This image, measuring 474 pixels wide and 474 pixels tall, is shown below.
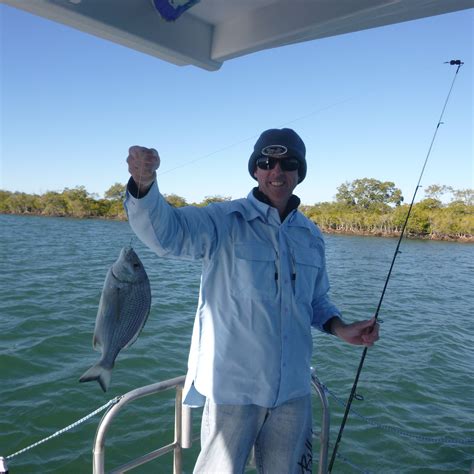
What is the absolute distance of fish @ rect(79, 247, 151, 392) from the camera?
201cm

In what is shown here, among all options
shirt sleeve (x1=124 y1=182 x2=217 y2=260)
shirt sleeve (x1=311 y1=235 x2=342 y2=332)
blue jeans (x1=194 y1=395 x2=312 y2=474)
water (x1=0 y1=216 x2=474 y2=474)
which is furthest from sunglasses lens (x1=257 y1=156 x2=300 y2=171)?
water (x1=0 y1=216 x2=474 y2=474)

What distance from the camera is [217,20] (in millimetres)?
2846

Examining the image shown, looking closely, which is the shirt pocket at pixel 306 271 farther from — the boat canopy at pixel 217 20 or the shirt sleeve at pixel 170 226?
the boat canopy at pixel 217 20

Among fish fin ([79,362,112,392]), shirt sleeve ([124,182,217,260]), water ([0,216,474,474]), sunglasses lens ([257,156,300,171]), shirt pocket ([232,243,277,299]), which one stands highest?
sunglasses lens ([257,156,300,171])

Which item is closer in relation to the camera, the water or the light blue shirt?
the light blue shirt

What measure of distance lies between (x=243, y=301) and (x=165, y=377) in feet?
18.2

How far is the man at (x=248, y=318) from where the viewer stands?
207cm

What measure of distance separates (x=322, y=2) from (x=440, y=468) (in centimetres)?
583

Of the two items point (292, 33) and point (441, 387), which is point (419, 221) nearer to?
point (441, 387)

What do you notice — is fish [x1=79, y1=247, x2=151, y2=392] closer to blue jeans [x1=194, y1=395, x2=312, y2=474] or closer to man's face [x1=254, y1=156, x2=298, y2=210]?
blue jeans [x1=194, y1=395, x2=312, y2=474]

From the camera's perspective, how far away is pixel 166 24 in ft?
8.48

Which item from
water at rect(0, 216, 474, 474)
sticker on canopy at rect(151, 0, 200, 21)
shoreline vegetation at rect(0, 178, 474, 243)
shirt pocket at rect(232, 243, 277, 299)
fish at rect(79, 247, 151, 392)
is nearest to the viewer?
fish at rect(79, 247, 151, 392)

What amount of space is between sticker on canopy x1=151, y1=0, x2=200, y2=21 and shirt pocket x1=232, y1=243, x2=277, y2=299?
1.49 meters

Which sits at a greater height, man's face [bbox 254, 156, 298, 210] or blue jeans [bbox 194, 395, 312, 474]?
man's face [bbox 254, 156, 298, 210]
